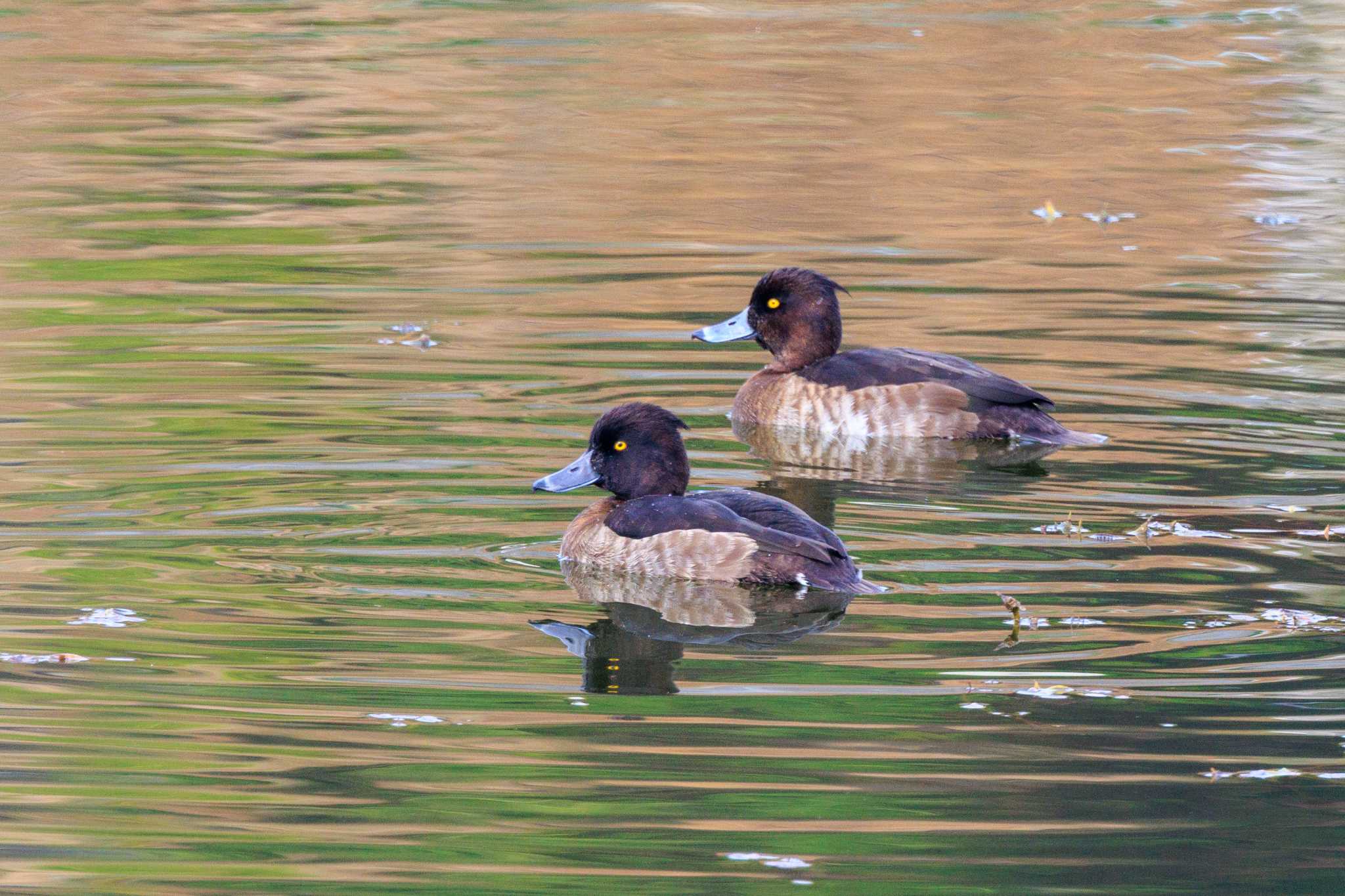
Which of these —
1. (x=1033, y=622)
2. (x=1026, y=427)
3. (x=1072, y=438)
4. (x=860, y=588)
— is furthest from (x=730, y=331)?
(x=1033, y=622)

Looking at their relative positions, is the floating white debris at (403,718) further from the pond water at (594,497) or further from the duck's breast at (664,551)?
the duck's breast at (664,551)

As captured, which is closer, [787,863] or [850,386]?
[787,863]

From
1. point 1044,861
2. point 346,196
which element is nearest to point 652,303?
point 346,196

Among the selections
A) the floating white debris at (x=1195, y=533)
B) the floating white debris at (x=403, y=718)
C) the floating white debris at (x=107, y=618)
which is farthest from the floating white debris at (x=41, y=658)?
the floating white debris at (x=1195, y=533)

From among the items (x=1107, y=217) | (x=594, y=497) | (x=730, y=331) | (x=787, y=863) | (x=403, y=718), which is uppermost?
(x=1107, y=217)

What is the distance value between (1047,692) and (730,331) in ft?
20.1

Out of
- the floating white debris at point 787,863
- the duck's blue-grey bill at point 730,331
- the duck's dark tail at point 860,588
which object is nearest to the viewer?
the floating white debris at point 787,863

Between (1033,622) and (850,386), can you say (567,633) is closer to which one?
(1033,622)

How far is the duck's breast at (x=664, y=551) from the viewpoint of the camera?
876 cm

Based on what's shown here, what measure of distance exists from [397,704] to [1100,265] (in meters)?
10.2

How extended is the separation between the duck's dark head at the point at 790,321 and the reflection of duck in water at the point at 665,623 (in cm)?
425

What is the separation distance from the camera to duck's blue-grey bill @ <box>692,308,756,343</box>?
42.9ft

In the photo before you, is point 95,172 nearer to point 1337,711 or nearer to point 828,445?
point 828,445

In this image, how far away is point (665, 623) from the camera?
8.50 m
